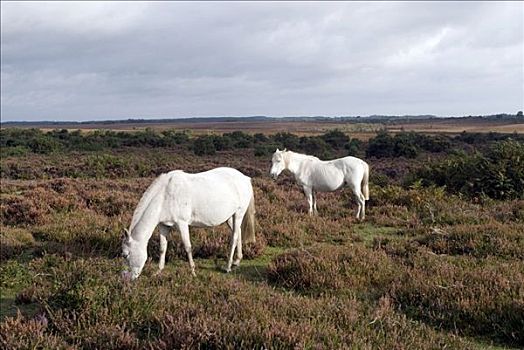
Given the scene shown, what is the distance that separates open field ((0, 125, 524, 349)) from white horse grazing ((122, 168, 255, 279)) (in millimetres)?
362

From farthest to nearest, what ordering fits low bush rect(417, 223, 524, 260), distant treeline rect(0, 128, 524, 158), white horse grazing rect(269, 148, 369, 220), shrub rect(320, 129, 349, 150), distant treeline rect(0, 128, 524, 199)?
shrub rect(320, 129, 349, 150), distant treeline rect(0, 128, 524, 158), distant treeline rect(0, 128, 524, 199), white horse grazing rect(269, 148, 369, 220), low bush rect(417, 223, 524, 260)

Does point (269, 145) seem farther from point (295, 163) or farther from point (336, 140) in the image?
point (295, 163)

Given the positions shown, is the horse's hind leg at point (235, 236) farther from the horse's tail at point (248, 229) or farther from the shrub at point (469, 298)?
the shrub at point (469, 298)

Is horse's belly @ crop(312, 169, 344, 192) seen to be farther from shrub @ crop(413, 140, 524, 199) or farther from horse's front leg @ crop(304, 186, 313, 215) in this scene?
shrub @ crop(413, 140, 524, 199)

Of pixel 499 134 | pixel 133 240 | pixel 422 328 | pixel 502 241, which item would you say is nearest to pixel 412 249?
pixel 502 241

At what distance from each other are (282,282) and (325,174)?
610 cm

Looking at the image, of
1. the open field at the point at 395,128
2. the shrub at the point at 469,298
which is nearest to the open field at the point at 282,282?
the shrub at the point at 469,298

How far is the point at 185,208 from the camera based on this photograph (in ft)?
22.9

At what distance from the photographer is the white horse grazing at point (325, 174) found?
12461mm

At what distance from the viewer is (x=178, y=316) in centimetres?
460

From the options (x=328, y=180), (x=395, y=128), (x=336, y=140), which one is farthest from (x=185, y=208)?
(x=395, y=128)

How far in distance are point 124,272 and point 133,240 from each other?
2.39ft

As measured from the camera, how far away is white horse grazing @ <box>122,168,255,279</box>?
635 cm

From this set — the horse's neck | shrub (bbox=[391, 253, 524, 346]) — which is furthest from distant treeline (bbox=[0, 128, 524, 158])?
shrub (bbox=[391, 253, 524, 346])
